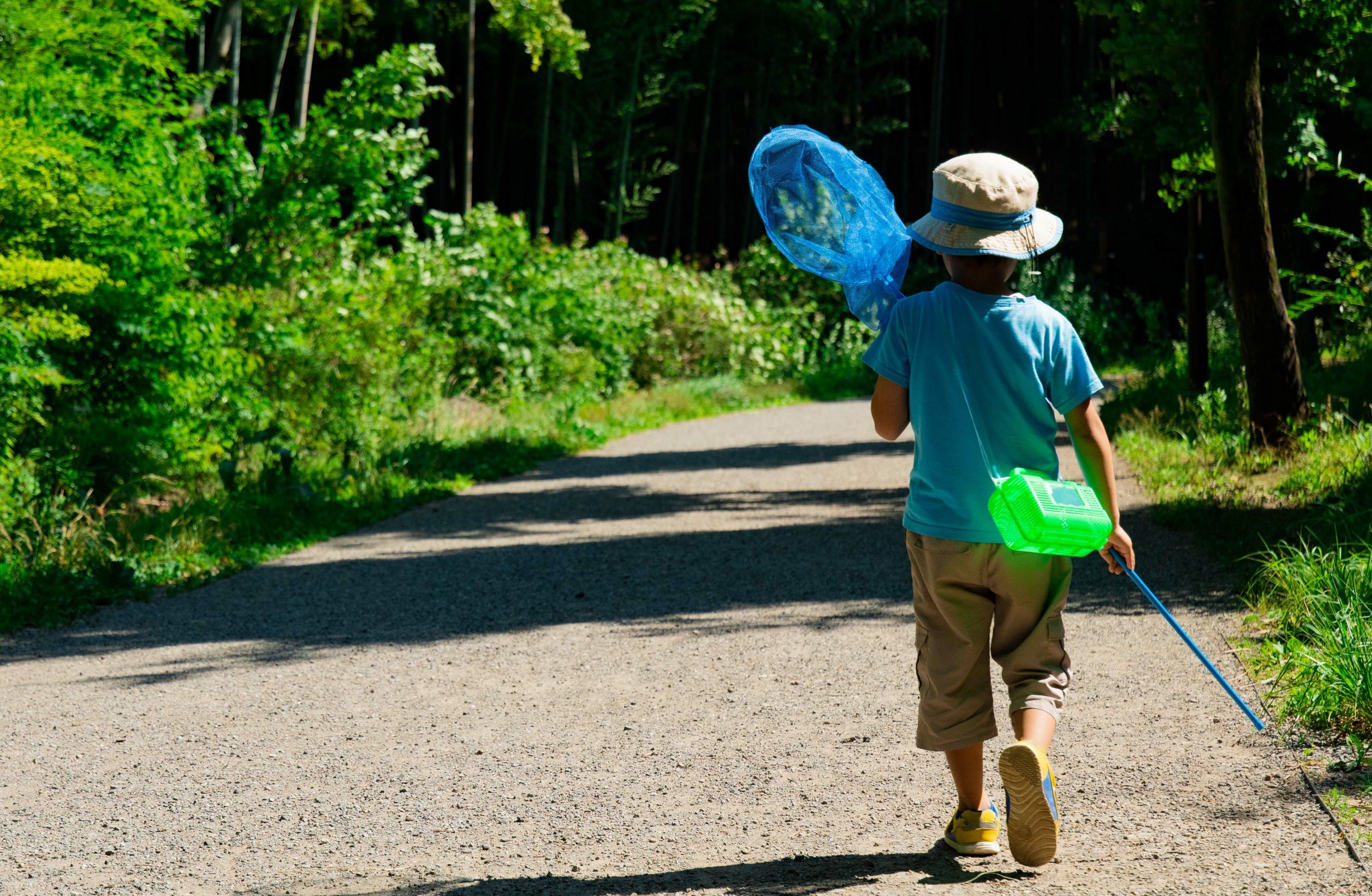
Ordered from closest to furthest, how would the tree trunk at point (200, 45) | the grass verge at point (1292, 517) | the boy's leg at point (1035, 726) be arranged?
the boy's leg at point (1035, 726), the grass verge at point (1292, 517), the tree trunk at point (200, 45)

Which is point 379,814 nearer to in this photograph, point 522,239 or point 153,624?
point 153,624

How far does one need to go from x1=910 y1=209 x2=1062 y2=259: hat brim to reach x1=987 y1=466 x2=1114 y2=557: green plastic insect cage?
517mm

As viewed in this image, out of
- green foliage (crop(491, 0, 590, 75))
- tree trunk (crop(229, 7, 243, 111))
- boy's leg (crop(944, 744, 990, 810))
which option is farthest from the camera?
green foliage (crop(491, 0, 590, 75))

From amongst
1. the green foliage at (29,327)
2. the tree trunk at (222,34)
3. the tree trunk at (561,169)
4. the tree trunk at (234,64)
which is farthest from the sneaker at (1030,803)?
the tree trunk at (561,169)

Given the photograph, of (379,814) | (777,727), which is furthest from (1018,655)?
(379,814)

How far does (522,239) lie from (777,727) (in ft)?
35.6

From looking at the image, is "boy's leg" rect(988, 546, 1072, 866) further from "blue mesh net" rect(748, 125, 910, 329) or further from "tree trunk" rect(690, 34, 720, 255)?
"tree trunk" rect(690, 34, 720, 255)

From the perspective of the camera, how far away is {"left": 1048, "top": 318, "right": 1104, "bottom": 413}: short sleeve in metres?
3.09

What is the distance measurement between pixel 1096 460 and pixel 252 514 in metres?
6.35

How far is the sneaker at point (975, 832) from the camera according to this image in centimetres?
322

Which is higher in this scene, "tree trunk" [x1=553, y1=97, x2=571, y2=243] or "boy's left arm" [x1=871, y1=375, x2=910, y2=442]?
"tree trunk" [x1=553, y1=97, x2=571, y2=243]

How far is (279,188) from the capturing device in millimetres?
9711

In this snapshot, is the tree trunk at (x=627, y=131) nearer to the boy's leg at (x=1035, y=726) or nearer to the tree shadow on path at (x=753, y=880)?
the tree shadow on path at (x=753, y=880)

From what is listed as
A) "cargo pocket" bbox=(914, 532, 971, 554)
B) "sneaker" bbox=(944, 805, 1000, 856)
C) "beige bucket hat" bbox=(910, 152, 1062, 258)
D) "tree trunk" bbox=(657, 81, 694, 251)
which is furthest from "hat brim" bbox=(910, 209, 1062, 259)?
"tree trunk" bbox=(657, 81, 694, 251)
